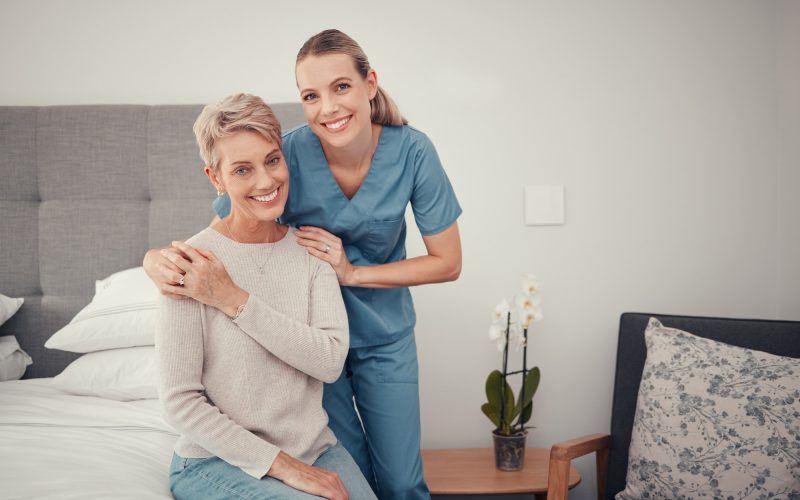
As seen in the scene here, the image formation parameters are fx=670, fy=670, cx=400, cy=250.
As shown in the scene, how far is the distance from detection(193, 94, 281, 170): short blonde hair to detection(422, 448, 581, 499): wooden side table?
109 cm

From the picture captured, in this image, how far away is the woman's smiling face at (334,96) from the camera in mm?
1419

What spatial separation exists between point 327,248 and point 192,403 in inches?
18.1

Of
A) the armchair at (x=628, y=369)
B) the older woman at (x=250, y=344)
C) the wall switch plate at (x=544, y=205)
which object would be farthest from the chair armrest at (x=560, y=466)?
the wall switch plate at (x=544, y=205)

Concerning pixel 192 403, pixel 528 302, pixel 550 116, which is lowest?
pixel 192 403

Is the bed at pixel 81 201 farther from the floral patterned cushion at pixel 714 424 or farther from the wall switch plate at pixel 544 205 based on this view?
the floral patterned cushion at pixel 714 424

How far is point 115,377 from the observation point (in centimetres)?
173

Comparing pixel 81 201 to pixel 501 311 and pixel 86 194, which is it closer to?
pixel 86 194

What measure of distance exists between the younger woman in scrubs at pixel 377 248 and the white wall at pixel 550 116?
2.08ft

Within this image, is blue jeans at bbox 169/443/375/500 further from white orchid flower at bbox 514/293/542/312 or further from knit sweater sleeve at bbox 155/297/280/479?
white orchid flower at bbox 514/293/542/312

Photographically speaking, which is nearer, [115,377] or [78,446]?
[78,446]

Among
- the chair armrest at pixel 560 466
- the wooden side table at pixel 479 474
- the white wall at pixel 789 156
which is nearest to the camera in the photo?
the chair armrest at pixel 560 466

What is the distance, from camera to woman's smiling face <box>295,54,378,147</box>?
142 cm

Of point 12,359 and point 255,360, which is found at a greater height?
point 255,360

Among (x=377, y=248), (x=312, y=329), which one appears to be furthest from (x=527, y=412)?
(x=312, y=329)
